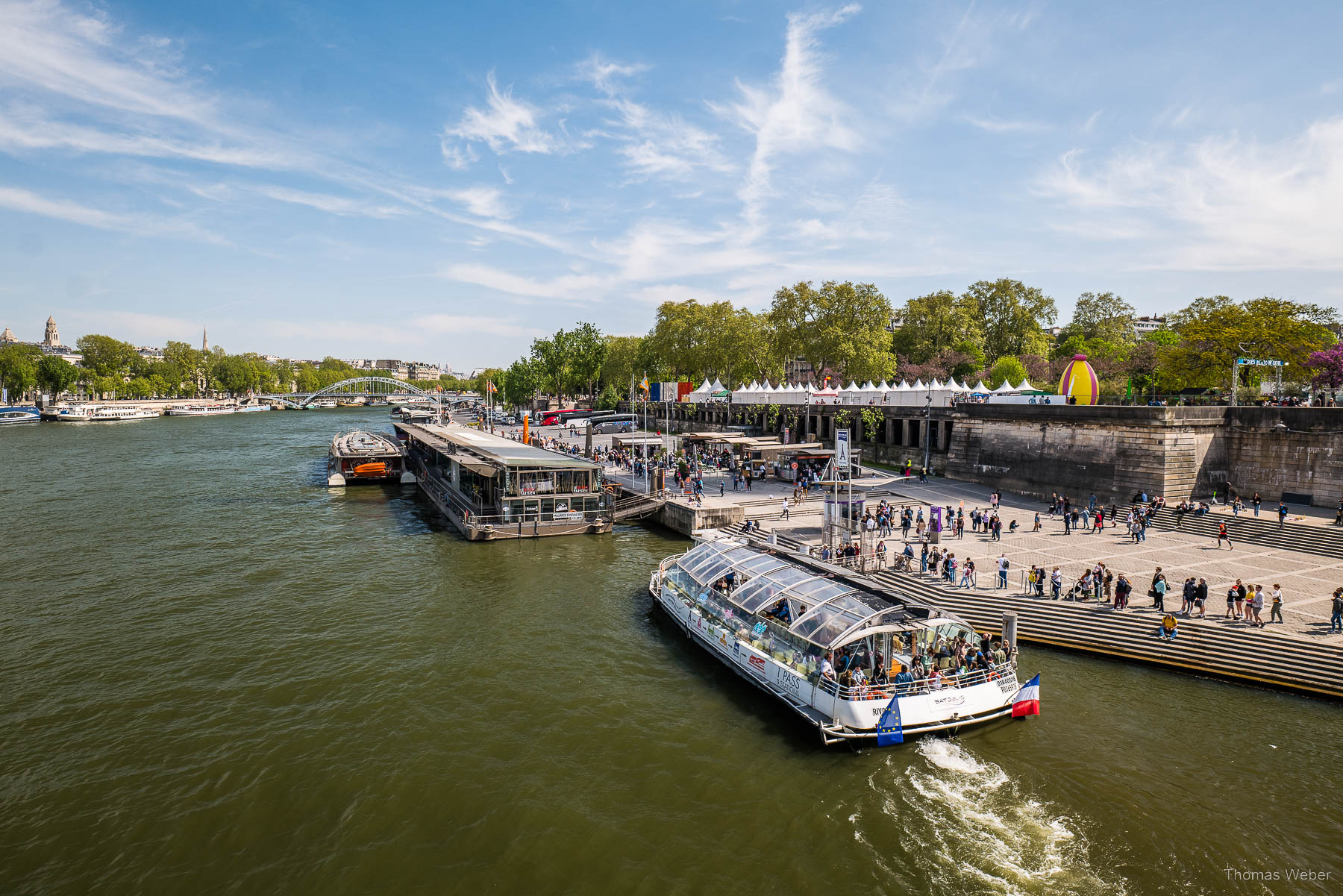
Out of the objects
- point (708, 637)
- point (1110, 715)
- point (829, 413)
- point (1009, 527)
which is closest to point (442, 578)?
point (708, 637)

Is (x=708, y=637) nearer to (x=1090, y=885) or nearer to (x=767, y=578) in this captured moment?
(x=767, y=578)

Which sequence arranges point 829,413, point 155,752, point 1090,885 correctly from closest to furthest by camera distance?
point 1090,885
point 155,752
point 829,413

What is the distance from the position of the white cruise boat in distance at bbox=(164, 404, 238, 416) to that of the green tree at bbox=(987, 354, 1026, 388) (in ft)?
540

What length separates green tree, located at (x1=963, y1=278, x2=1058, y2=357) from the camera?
84750 mm

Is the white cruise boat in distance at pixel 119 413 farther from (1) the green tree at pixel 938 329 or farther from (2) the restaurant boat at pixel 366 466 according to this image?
→ (1) the green tree at pixel 938 329

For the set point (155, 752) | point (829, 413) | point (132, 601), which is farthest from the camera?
point (829, 413)

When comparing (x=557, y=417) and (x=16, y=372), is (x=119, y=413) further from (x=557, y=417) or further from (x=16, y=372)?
(x=557, y=417)

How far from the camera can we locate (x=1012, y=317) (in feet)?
283

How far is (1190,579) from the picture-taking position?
65.0 ft

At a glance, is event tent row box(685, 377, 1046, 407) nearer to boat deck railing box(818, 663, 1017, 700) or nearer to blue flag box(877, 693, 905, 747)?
boat deck railing box(818, 663, 1017, 700)

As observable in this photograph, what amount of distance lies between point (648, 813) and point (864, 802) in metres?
4.24

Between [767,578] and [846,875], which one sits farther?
[767,578]

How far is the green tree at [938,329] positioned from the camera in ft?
279

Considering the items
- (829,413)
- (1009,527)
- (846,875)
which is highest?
(829,413)
